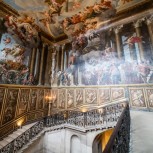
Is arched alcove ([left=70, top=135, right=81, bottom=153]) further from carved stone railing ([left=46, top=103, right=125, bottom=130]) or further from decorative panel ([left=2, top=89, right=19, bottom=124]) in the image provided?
decorative panel ([left=2, top=89, right=19, bottom=124])

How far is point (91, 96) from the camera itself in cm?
883

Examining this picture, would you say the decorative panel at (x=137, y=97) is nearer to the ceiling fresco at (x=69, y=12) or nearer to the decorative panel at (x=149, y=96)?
the decorative panel at (x=149, y=96)

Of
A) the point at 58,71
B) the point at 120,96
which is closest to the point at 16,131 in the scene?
the point at 58,71

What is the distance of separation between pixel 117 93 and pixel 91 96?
176 centimetres

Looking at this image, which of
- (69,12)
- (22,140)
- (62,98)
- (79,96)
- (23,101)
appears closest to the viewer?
(22,140)

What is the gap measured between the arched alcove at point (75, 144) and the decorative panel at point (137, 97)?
3544mm

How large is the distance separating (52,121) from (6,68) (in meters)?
4.24

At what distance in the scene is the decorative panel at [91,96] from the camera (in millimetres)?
8684

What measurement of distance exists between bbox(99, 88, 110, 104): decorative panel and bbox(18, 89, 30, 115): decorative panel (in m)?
4.88

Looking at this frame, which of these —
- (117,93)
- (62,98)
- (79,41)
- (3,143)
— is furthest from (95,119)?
(79,41)

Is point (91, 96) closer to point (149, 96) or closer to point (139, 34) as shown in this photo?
point (149, 96)

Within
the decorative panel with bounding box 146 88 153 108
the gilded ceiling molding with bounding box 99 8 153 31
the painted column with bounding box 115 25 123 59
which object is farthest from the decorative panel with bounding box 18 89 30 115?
the decorative panel with bounding box 146 88 153 108

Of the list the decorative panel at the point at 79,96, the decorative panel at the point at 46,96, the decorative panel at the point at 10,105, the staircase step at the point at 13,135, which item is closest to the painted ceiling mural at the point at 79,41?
the decorative panel at the point at 79,96

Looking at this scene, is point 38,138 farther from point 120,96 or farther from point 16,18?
point 16,18
